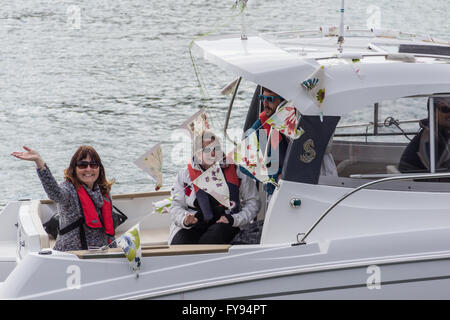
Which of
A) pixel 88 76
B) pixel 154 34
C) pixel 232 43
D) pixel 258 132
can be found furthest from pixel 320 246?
pixel 154 34

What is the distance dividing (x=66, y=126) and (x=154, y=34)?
664 centimetres

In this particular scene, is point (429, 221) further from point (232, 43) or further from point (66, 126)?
point (66, 126)

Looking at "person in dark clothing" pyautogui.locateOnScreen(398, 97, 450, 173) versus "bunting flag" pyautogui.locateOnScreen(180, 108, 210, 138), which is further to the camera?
"bunting flag" pyautogui.locateOnScreen(180, 108, 210, 138)

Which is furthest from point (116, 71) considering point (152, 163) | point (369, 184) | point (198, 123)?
point (369, 184)

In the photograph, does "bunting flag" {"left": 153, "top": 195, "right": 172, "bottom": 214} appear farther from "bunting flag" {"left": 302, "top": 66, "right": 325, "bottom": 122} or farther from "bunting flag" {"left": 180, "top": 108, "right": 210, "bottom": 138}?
"bunting flag" {"left": 302, "top": 66, "right": 325, "bottom": 122}

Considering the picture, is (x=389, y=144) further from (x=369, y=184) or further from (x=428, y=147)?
(x=369, y=184)

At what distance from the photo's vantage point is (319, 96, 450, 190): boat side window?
4602 mm

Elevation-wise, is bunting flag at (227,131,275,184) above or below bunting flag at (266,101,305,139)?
below

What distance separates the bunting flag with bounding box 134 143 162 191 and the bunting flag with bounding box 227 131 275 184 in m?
0.47

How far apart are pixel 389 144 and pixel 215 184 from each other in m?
1.20

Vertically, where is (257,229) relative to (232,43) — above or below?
below

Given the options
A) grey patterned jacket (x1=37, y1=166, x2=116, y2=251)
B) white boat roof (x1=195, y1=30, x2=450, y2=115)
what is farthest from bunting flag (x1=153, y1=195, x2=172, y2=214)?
white boat roof (x1=195, y1=30, x2=450, y2=115)

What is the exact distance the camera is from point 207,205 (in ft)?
16.7

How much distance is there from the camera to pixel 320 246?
14.8 ft
